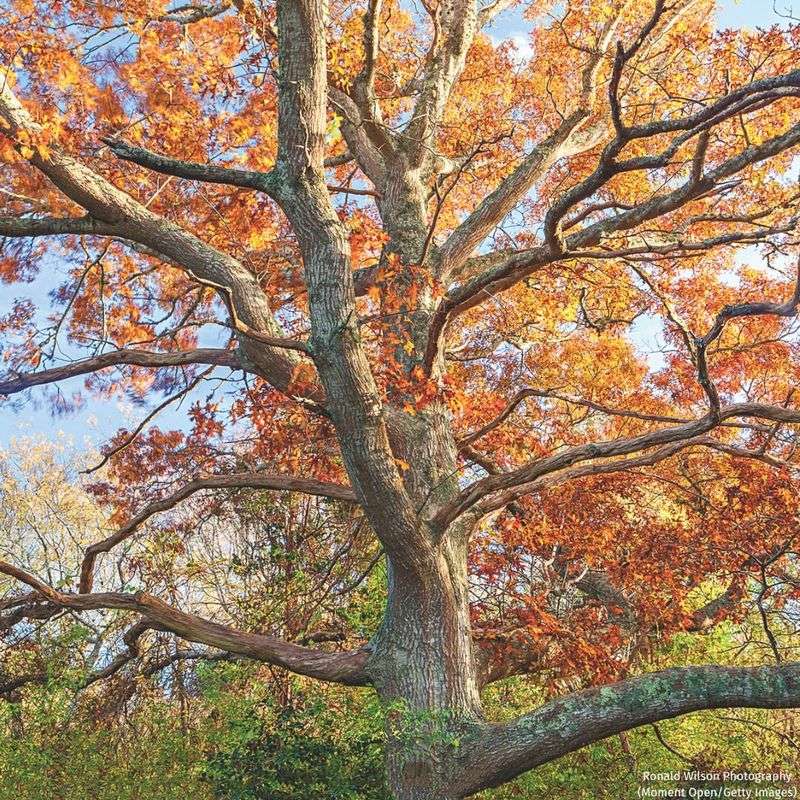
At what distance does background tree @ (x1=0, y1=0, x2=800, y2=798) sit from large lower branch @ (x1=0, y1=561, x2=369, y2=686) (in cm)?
2

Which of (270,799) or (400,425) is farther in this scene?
(400,425)

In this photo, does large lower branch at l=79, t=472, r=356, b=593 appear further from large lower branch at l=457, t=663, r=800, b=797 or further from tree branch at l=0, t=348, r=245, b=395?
large lower branch at l=457, t=663, r=800, b=797

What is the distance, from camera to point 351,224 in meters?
7.14

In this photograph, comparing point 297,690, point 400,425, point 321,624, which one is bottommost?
point 297,690

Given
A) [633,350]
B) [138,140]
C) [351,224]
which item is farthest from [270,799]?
[633,350]

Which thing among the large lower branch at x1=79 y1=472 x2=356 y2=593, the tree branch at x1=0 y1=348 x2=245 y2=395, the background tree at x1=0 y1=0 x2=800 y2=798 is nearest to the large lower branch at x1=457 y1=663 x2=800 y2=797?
the background tree at x1=0 y1=0 x2=800 y2=798

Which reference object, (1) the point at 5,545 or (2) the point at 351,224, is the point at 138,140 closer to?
(2) the point at 351,224

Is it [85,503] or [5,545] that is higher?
[85,503]

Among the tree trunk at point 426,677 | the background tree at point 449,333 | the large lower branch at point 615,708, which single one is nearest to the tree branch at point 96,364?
the background tree at point 449,333

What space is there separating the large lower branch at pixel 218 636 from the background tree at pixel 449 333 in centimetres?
2

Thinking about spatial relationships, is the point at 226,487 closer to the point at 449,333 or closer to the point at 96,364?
the point at 96,364

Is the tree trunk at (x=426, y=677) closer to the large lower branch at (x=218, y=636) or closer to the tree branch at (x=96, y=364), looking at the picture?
the large lower branch at (x=218, y=636)

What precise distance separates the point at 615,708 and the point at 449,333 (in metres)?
6.43

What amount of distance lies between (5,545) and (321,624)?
1215cm
